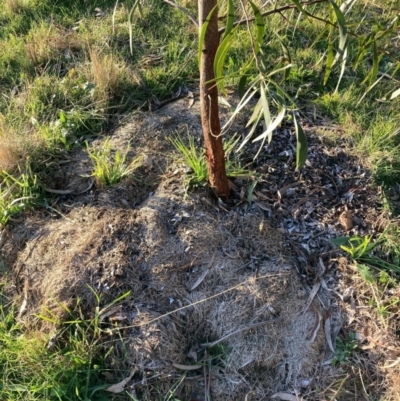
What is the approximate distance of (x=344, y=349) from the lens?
2023 millimetres

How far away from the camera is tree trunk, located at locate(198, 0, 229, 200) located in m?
1.74

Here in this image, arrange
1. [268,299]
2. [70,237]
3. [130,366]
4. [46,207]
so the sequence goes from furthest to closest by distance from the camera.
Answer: [46,207]
[70,237]
[268,299]
[130,366]

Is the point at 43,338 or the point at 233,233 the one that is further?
the point at 233,233

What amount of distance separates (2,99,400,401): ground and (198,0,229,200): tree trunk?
0.13 metres

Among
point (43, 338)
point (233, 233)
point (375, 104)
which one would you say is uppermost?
point (375, 104)

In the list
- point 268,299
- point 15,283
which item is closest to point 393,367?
point 268,299

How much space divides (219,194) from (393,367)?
1.09 metres

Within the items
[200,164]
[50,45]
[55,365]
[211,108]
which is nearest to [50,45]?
[50,45]

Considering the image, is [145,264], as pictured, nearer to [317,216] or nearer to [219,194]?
[219,194]

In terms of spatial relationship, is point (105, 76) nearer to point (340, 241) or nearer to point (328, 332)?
point (340, 241)

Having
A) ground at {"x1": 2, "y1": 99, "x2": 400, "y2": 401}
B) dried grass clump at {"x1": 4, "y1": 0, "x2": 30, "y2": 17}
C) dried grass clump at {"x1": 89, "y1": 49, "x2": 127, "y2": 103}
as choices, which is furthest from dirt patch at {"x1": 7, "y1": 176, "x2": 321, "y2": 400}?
dried grass clump at {"x1": 4, "y1": 0, "x2": 30, "y2": 17}

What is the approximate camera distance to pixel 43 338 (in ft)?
6.53

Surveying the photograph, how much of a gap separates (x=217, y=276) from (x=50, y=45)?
7.09 ft

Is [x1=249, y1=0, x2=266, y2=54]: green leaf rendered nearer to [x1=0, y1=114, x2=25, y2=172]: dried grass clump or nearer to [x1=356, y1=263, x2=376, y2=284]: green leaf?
[x1=356, y1=263, x2=376, y2=284]: green leaf
